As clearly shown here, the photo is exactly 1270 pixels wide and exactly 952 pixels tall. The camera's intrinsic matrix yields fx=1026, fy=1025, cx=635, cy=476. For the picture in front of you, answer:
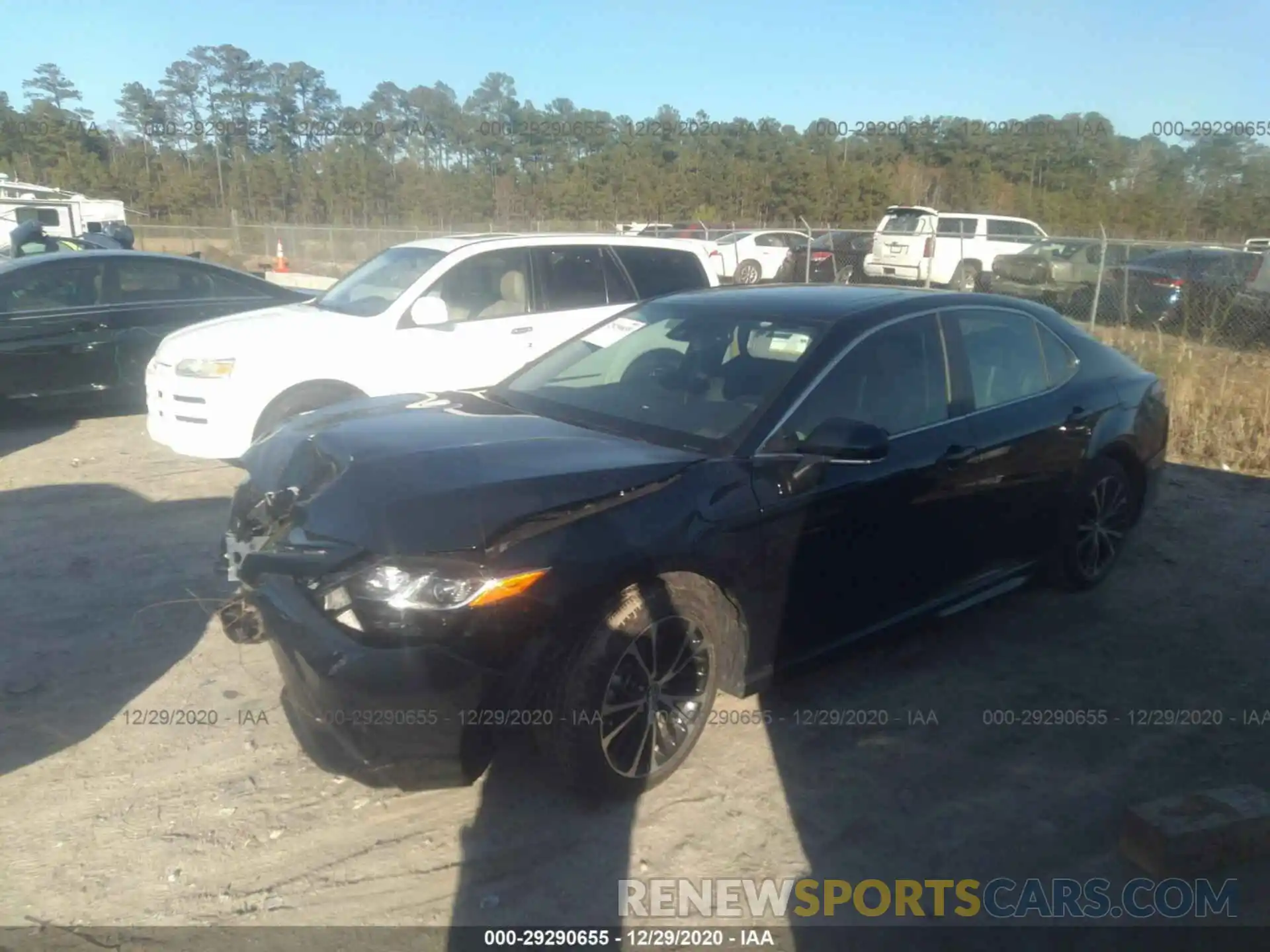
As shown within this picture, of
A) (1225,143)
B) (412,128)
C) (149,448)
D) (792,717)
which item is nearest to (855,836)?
(792,717)

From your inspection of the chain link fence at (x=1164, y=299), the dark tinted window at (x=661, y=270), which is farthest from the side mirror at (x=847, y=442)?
the chain link fence at (x=1164, y=299)

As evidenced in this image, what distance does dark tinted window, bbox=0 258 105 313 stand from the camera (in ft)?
28.6

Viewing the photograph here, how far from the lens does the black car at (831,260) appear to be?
71.6 feet

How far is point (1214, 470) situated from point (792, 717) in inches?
226

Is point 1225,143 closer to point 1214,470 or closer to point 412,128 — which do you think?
point 1214,470

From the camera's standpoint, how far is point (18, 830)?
10.8 feet

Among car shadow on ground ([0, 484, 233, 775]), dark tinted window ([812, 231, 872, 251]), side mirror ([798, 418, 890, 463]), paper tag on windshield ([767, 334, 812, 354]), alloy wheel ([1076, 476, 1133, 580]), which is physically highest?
dark tinted window ([812, 231, 872, 251])

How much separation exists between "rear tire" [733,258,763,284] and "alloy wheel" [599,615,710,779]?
21296mm

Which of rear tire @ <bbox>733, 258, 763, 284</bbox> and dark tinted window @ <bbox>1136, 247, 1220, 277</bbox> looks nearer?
dark tinted window @ <bbox>1136, 247, 1220, 277</bbox>

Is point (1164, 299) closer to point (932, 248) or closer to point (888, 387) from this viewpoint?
point (932, 248)

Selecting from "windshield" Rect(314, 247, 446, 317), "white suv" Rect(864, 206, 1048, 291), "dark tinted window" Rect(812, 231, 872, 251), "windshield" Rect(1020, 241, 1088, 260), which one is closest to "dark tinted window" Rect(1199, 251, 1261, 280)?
"windshield" Rect(1020, 241, 1088, 260)

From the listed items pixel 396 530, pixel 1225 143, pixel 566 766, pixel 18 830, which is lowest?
pixel 18 830

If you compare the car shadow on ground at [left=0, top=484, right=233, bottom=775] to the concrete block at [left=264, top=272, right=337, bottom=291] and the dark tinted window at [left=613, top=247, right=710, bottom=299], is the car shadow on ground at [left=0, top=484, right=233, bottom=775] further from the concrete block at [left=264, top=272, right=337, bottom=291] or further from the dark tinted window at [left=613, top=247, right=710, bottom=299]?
the concrete block at [left=264, top=272, right=337, bottom=291]

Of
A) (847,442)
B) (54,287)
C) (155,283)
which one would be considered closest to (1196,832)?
(847,442)
